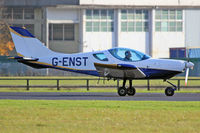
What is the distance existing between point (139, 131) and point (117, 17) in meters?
68.1

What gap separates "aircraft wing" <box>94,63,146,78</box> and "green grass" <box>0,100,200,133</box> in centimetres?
716

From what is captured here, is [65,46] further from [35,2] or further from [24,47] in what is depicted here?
[24,47]

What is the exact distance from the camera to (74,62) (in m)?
27.2

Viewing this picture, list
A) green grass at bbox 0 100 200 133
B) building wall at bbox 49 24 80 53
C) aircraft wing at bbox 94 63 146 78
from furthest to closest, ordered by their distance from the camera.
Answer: building wall at bbox 49 24 80 53, aircraft wing at bbox 94 63 146 78, green grass at bbox 0 100 200 133

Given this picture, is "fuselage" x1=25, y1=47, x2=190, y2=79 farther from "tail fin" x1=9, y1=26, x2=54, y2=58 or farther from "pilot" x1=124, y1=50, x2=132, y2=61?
"tail fin" x1=9, y1=26, x2=54, y2=58

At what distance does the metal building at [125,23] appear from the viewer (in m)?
79.4

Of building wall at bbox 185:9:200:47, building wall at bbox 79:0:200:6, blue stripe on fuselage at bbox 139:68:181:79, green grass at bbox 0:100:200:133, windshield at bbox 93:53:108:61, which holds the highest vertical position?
building wall at bbox 79:0:200:6

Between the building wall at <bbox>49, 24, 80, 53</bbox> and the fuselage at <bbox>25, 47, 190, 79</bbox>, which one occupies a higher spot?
the building wall at <bbox>49, 24, 80, 53</bbox>

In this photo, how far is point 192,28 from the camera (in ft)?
266

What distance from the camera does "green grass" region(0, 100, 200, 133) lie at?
12753 mm

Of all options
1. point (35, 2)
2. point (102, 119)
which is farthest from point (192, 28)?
point (102, 119)

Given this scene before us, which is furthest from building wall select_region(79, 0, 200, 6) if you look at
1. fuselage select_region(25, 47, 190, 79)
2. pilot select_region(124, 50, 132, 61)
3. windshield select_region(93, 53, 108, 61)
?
pilot select_region(124, 50, 132, 61)

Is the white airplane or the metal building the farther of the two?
the metal building

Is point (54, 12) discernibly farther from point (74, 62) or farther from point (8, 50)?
point (74, 62)
